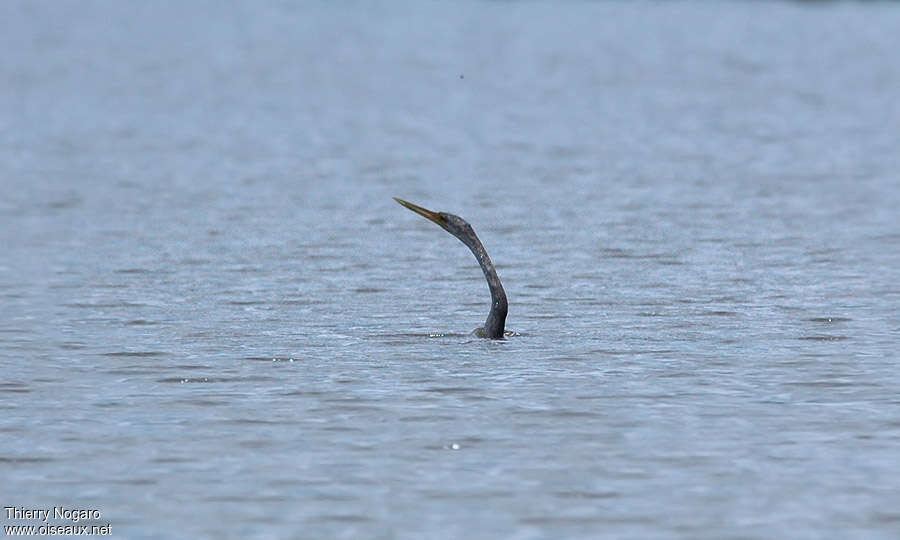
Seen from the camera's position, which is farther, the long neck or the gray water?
the long neck

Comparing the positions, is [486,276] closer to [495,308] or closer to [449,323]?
[495,308]

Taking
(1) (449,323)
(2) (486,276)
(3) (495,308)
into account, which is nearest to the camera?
(3) (495,308)

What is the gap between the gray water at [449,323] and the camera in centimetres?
1289

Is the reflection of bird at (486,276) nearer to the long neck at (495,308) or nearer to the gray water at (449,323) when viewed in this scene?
the long neck at (495,308)

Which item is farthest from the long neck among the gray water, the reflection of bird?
the gray water

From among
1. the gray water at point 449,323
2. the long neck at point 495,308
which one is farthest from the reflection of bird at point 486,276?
the gray water at point 449,323

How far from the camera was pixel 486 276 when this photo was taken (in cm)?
1872

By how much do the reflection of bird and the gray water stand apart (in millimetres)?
294

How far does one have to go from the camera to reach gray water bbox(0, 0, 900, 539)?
42.3ft

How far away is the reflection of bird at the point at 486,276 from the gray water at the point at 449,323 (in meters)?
0.29

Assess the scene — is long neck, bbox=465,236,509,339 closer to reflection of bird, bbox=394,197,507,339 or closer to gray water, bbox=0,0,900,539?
reflection of bird, bbox=394,197,507,339

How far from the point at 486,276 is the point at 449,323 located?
131 cm

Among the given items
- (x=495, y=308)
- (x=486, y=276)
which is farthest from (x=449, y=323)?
(x=495, y=308)

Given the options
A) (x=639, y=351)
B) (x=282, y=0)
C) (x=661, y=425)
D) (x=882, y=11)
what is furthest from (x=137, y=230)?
(x=282, y=0)
